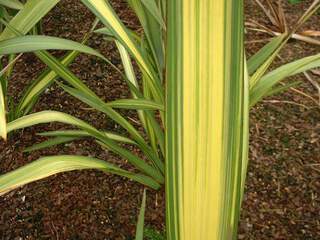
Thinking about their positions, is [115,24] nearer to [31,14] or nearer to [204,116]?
[31,14]

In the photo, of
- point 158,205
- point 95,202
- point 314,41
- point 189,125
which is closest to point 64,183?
point 95,202

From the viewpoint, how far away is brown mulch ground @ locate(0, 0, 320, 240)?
32.7 inches

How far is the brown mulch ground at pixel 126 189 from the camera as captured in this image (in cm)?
83

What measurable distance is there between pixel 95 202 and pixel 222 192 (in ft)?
1.69

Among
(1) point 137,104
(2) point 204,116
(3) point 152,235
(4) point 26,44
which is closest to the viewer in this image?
(2) point 204,116

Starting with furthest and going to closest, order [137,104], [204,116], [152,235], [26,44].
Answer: [152,235]
[137,104]
[26,44]
[204,116]

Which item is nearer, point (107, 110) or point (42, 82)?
point (107, 110)

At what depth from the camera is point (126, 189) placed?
89cm

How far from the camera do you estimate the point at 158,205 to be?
0.86 meters

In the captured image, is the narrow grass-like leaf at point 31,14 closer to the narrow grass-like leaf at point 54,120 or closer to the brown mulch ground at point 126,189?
the narrow grass-like leaf at point 54,120

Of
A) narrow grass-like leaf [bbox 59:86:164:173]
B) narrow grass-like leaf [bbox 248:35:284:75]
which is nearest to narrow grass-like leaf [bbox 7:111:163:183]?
narrow grass-like leaf [bbox 59:86:164:173]

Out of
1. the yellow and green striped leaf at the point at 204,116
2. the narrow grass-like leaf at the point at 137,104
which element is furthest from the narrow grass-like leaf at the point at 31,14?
the yellow and green striped leaf at the point at 204,116

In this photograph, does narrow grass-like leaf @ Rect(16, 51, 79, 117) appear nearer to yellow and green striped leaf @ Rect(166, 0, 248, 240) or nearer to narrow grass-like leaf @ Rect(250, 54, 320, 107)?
narrow grass-like leaf @ Rect(250, 54, 320, 107)

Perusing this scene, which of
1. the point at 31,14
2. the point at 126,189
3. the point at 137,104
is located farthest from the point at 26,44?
the point at 126,189
